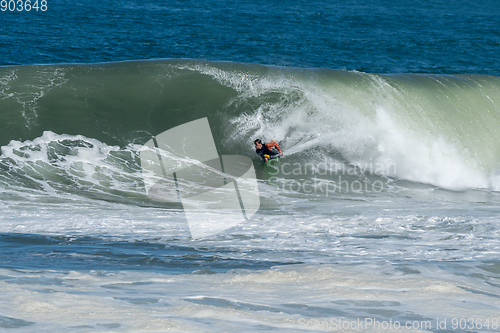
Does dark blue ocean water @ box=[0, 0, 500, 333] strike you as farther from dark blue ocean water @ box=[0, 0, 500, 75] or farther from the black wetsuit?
the black wetsuit

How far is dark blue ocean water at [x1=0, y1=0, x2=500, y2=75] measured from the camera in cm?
1933

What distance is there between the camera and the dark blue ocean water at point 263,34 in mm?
19328

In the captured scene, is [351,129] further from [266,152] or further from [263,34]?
[263,34]

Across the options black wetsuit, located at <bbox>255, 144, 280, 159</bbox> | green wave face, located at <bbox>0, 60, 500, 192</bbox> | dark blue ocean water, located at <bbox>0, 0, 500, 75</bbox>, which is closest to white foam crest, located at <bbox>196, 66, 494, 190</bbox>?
green wave face, located at <bbox>0, 60, 500, 192</bbox>

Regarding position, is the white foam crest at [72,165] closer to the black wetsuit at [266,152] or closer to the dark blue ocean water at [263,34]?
the black wetsuit at [266,152]

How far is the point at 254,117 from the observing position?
11.6 m

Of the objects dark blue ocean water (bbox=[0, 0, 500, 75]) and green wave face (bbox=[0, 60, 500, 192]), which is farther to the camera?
dark blue ocean water (bbox=[0, 0, 500, 75])

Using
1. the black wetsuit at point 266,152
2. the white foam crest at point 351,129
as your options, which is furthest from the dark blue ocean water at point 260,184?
the black wetsuit at point 266,152

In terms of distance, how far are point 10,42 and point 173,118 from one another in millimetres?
11101

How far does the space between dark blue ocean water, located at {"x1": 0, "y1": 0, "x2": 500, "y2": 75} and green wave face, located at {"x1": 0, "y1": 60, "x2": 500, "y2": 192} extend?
6.48 metres

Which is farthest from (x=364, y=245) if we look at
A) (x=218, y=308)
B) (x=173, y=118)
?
(x=173, y=118)

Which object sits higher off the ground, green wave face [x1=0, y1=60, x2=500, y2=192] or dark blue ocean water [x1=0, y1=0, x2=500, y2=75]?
dark blue ocean water [x1=0, y1=0, x2=500, y2=75]

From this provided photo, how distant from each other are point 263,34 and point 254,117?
12.6 metres

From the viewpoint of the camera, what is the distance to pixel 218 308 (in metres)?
3.60
